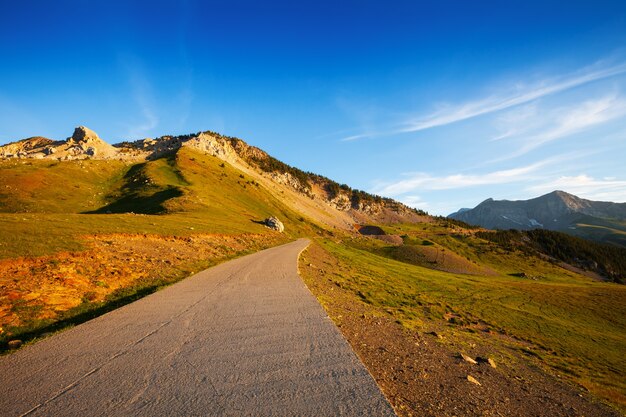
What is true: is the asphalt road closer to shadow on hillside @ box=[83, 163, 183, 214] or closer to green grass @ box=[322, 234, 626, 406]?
green grass @ box=[322, 234, 626, 406]

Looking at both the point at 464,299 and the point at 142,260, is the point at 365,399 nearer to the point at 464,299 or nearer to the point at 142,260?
the point at 142,260

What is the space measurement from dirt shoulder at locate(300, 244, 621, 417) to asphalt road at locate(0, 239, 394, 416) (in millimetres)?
1279

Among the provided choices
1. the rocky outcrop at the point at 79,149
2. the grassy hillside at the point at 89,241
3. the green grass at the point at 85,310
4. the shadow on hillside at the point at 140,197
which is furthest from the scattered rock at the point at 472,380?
the rocky outcrop at the point at 79,149

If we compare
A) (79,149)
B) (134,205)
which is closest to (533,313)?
(134,205)

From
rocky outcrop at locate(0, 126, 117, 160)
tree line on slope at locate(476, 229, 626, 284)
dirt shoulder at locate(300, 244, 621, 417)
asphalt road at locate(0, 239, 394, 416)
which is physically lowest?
tree line on slope at locate(476, 229, 626, 284)

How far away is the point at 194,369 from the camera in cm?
670

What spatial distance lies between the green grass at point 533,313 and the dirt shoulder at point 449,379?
2512mm

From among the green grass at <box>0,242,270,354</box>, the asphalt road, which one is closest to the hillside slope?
the green grass at <box>0,242,270,354</box>

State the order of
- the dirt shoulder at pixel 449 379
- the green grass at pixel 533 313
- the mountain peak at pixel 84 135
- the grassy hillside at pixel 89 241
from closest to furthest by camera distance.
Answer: the dirt shoulder at pixel 449 379
the grassy hillside at pixel 89 241
the green grass at pixel 533 313
the mountain peak at pixel 84 135

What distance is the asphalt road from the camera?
5.29m

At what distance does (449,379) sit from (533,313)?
38262 mm

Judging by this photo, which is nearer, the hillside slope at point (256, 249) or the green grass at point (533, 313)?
the hillside slope at point (256, 249)

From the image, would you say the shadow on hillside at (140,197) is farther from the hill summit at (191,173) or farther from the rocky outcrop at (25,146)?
the rocky outcrop at (25,146)

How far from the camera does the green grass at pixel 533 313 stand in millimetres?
17305
